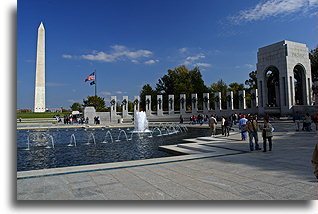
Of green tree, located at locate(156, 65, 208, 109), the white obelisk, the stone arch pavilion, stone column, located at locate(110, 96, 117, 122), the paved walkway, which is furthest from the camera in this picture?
green tree, located at locate(156, 65, 208, 109)

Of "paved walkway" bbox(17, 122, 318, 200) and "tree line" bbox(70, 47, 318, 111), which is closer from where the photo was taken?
"paved walkway" bbox(17, 122, 318, 200)

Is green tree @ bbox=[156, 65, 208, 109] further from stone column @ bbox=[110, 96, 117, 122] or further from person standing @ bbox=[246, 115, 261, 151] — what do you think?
person standing @ bbox=[246, 115, 261, 151]

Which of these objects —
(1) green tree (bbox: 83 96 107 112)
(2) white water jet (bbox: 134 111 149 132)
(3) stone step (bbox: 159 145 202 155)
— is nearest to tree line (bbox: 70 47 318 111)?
(1) green tree (bbox: 83 96 107 112)

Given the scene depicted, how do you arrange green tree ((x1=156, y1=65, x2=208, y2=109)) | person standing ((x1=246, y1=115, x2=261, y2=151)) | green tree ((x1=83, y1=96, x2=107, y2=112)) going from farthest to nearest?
green tree ((x1=83, y1=96, x2=107, y2=112)) < green tree ((x1=156, y1=65, x2=208, y2=109)) < person standing ((x1=246, y1=115, x2=261, y2=151))

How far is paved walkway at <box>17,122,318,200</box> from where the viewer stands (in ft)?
13.9

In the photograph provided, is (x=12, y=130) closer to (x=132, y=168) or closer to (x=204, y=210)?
(x=132, y=168)

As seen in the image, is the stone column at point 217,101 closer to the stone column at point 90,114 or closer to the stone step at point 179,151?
the stone column at point 90,114

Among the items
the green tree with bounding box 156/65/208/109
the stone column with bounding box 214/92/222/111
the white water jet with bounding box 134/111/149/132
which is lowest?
the white water jet with bounding box 134/111/149/132

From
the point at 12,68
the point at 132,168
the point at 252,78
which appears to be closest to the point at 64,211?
the point at 132,168

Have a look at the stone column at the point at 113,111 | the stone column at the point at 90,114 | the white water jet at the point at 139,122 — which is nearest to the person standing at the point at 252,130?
the white water jet at the point at 139,122

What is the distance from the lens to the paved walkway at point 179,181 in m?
4.25

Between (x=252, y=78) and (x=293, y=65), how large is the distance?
115ft

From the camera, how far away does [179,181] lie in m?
5.18

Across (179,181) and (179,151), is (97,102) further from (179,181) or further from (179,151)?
(179,181)
